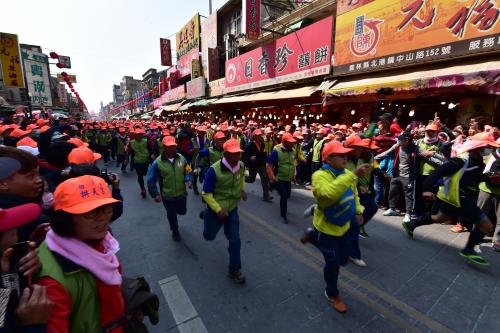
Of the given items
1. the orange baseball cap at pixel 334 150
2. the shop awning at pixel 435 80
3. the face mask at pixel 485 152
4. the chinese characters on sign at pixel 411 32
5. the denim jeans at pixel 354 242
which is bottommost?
the denim jeans at pixel 354 242

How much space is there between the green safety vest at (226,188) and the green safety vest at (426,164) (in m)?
4.27

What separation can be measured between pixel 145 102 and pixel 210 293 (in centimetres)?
7028

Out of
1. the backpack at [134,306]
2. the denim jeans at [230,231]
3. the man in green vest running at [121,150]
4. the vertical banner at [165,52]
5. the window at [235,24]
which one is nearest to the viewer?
the backpack at [134,306]

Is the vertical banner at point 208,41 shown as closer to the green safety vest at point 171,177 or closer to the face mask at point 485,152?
the green safety vest at point 171,177

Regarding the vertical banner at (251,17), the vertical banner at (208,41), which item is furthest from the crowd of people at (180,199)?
the vertical banner at (208,41)

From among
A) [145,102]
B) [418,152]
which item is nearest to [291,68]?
[418,152]

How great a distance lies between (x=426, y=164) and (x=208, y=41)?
2540 cm

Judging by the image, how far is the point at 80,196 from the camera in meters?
1.36

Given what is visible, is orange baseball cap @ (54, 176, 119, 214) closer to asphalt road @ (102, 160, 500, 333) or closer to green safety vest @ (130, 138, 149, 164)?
asphalt road @ (102, 160, 500, 333)

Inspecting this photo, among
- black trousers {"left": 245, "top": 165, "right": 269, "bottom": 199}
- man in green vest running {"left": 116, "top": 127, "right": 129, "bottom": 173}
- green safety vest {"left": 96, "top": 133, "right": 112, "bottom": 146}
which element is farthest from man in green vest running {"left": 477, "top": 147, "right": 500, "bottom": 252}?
green safety vest {"left": 96, "top": 133, "right": 112, "bottom": 146}

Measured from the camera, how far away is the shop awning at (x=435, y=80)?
653 centimetres

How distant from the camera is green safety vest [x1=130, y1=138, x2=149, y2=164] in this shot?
748 cm

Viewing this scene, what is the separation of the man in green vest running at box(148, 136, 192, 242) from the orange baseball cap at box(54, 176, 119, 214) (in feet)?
10.2

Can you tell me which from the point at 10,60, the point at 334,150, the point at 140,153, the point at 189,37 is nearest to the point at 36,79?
the point at 189,37
